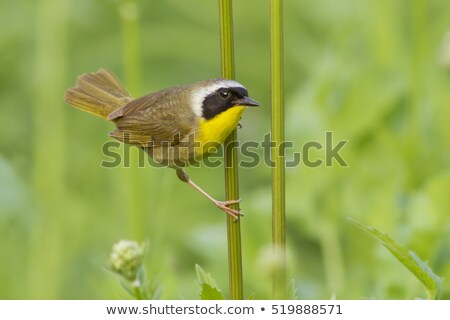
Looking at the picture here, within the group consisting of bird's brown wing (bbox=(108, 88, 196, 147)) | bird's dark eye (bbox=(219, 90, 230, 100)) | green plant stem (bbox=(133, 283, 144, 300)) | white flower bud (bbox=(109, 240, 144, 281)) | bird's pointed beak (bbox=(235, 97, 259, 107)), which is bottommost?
green plant stem (bbox=(133, 283, 144, 300))

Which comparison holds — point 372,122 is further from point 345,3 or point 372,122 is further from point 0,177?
point 0,177

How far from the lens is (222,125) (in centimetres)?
275

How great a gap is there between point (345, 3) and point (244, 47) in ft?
2.69

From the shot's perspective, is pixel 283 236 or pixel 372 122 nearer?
pixel 283 236

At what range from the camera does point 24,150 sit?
14.9ft

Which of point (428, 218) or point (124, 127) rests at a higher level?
point (124, 127)

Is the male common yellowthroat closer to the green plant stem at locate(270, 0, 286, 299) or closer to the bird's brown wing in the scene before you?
the bird's brown wing

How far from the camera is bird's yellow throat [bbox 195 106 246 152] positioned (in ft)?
8.92

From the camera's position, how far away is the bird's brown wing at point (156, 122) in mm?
3160

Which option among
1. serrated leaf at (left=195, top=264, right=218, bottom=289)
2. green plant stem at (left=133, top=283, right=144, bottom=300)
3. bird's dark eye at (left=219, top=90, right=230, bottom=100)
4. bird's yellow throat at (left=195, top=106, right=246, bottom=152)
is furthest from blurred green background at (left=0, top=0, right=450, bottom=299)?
serrated leaf at (left=195, top=264, right=218, bottom=289)

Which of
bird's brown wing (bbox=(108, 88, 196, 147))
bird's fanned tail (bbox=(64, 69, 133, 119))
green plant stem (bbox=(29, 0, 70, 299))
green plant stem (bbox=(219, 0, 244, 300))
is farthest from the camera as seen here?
green plant stem (bbox=(29, 0, 70, 299))

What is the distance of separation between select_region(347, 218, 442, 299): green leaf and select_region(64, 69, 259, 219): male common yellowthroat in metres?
0.81

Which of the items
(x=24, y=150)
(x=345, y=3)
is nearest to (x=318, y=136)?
(x=345, y=3)
